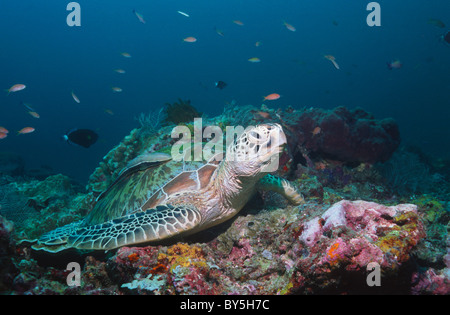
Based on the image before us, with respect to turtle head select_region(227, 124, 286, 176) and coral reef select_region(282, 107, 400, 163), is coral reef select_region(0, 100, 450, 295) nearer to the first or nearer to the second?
turtle head select_region(227, 124, 286, 176)

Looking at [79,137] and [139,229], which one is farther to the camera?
[79,137]

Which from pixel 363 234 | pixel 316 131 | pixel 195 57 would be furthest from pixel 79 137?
pixel 195 57

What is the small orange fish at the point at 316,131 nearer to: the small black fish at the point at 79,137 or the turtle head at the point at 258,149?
the turtle head at the point at 258,149

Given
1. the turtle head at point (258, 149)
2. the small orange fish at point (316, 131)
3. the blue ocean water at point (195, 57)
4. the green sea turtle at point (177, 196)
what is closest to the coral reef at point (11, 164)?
the green sea turtle at point (177, 196)

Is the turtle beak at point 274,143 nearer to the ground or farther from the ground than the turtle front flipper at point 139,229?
farther from the ground

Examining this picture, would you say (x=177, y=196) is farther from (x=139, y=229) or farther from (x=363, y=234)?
(x=363, y=234)

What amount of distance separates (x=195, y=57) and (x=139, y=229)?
404ft

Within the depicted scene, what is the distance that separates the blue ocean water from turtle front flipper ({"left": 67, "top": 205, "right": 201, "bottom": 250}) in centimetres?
7091

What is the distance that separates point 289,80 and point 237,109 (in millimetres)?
114878

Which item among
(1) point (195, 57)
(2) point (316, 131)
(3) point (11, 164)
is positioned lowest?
(3) point (11, 164)

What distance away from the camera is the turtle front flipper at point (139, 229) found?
2205 mm

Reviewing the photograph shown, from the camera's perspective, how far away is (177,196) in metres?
3.06

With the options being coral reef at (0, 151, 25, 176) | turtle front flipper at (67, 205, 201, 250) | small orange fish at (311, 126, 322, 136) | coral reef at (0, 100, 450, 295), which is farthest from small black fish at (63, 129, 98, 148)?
coral reef at (0, 151, 25, 176)
